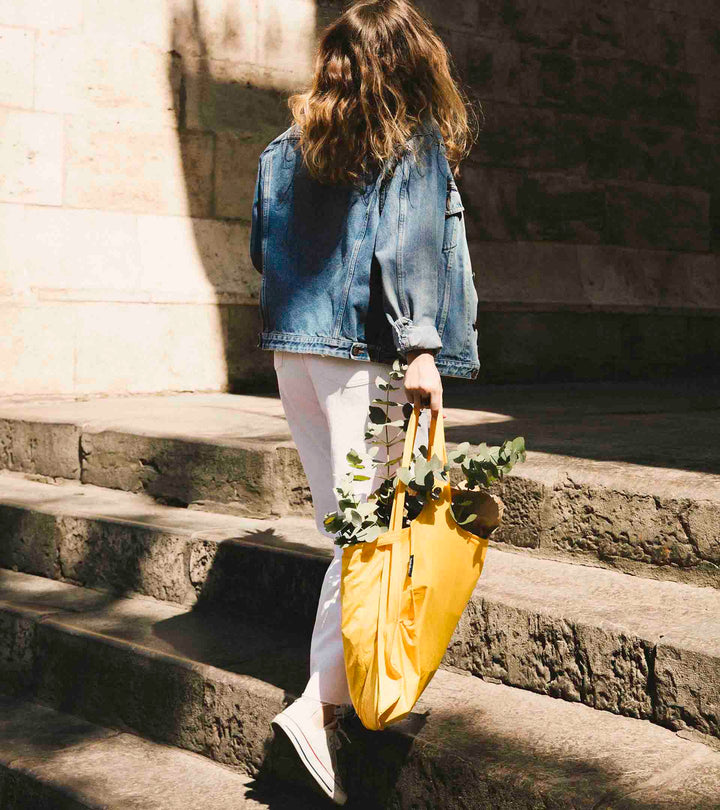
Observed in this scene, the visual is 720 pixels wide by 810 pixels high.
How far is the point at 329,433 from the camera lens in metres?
2.72

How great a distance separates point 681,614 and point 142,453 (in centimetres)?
260

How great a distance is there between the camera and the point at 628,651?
2.72 m

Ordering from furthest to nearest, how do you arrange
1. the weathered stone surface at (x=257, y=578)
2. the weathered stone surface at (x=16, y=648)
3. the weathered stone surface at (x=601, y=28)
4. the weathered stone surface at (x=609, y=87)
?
the weathered stone surface at (x=601, y=28) → the weathered stone surface at (x=609, y=87) → the weathered stone surface at (x=16, y=648) → the weathered stone surface at (x=257, y=578)

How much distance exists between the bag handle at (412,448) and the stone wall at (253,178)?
3.97 meters

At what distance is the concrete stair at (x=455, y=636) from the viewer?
102 inches

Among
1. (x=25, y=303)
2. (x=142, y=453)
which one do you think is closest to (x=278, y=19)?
(x=25, y=303)

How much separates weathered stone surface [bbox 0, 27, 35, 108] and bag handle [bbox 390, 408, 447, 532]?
4250 mm

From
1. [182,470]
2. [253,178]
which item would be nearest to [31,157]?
[253,178]

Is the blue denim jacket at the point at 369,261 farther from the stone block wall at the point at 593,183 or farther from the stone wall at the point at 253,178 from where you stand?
the stone block wall at the point at 593,183

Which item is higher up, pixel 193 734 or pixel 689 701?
pixel 689 701

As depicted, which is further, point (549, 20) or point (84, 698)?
point (549, 20)

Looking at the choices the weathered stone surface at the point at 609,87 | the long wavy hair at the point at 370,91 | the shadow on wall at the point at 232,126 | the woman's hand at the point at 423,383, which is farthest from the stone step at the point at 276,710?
the weathered stone surface at the point at 609,87

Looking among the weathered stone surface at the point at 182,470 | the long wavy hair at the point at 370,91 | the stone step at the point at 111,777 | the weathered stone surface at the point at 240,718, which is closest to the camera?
the long wavy hair at the point at 370,91

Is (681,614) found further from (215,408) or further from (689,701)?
(215,408)
